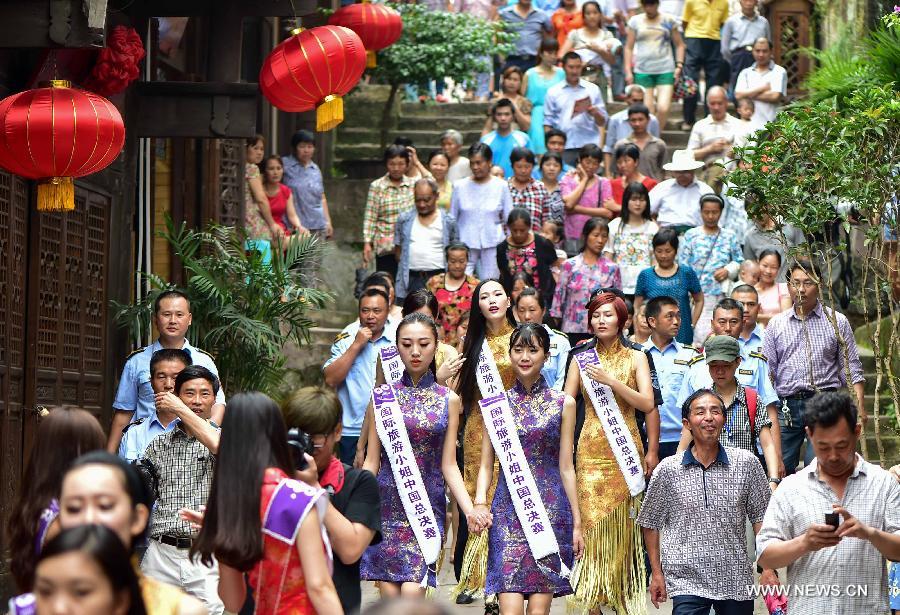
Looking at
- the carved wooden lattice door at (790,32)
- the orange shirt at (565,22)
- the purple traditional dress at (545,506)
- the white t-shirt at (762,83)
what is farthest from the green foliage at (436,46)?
the purple traditional dress at (545,506)

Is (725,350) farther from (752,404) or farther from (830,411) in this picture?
(830,411)

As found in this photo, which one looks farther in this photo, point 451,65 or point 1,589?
point 451,65

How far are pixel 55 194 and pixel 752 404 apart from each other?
4221 millimetres

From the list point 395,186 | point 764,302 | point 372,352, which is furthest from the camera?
point 395,186

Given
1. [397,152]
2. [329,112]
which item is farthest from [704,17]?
[329,112]

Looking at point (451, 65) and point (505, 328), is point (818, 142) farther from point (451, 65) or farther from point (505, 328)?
point (451, 65)

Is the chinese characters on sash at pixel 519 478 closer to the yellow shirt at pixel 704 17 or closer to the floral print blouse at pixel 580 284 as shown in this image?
the floral print blouse at pixel 580 284

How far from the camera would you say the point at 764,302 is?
42.4ft

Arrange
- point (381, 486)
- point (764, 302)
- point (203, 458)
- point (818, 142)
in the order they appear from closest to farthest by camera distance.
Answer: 1. point (203, 458)
2. point (381, 486)
3. point (818, 142)
4. point (764, 302)

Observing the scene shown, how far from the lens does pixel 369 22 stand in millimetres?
12602

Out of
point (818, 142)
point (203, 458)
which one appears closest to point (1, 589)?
point (203, 458)

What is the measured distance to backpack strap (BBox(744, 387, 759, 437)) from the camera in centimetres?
898

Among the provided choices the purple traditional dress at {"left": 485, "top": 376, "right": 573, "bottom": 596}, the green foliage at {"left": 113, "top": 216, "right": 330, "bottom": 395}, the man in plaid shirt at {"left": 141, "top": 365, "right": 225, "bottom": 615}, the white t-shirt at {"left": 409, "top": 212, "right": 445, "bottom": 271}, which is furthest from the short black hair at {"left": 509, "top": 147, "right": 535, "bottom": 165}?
the man in plaid shirt at {"left": 141, "top": 365, "right": 225, "bottom": 615}

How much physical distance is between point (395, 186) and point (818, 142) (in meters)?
6.57
